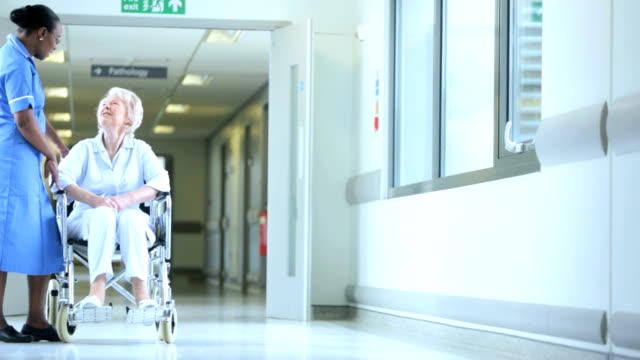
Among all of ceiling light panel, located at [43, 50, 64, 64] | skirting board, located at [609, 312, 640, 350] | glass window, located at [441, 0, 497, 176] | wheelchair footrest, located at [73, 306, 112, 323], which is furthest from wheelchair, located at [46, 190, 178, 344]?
ceiling light panel, located at [43, 50, 64, 64]

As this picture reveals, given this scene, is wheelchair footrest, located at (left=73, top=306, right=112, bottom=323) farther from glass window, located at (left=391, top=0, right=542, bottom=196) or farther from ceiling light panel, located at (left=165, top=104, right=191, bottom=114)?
ceiling light panel, located at (left=165, top=104, right=191, bottom=114)

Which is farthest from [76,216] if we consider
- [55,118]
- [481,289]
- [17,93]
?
[55,118]

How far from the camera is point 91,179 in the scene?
15.6 ft

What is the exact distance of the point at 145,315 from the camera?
4270mm

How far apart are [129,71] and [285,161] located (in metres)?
4.94

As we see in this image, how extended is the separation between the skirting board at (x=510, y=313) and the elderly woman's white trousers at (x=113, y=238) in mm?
1501

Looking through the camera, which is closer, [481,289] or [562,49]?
[562,49]

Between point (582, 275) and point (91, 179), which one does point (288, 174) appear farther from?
point (582, 275)

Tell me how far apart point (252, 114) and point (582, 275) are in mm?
11370

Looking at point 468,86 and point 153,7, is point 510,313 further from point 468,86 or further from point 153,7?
point 153,7

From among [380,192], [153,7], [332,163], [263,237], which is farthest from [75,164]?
[263,237]

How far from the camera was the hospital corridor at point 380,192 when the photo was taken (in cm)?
351

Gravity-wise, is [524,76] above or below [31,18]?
below

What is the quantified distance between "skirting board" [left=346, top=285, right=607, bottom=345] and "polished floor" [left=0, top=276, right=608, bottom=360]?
15cm
